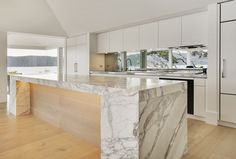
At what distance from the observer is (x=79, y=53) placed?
20.2 feet

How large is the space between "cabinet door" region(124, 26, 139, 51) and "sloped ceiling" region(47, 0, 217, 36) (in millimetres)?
297

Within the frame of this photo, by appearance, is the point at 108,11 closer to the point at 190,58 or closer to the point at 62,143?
the point at 190,58

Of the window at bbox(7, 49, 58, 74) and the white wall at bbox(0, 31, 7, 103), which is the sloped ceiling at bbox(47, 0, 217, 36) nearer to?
the white wall at bbox(0, 31, 7, 103)

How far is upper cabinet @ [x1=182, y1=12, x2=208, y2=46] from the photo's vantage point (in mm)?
3455

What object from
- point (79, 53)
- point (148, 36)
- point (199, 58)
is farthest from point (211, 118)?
point (79, 53)

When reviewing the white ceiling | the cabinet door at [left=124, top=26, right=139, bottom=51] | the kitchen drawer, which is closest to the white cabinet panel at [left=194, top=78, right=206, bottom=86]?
the kitchen drawer

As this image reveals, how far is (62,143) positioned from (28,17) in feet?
14.9

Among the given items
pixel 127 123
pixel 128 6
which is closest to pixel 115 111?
pixel 127 123

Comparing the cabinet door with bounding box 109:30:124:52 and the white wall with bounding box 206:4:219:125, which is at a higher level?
the cabinet door with bounding box 109:30:124:52

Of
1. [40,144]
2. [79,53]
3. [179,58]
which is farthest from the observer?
[79,53]

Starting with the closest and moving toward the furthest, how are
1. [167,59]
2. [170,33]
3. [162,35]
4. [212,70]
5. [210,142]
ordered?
[210,142]
[212,70]
[170,33]
[162,35]
[167,59]

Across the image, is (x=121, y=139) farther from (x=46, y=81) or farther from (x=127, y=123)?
(x=46, y=81)

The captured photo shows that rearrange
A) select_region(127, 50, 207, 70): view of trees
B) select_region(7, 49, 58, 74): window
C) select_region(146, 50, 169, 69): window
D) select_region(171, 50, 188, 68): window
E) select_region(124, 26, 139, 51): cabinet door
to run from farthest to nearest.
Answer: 1. select_region(7, 49, 58, 74): window
2. select_region(124, 26, 139, 51): cabinet door
3. select_region(146, 50, 169, 69): window
4. select_region(171, 50, 188, 68): window
5. select_region(127, 50, 207, 70): view of trees

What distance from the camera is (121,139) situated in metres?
1.44
